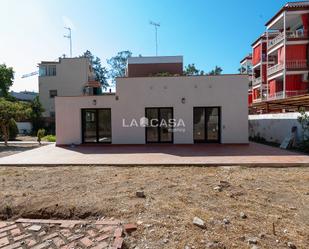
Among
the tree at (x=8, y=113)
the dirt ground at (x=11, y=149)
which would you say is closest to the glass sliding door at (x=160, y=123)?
the dirt ground at (x=11, y=149)

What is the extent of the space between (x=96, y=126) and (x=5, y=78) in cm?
3390

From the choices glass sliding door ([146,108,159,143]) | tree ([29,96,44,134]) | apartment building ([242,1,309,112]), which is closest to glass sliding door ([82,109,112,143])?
glass sliding door ([146,108,159,143])

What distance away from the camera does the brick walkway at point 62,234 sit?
3719 millimetres

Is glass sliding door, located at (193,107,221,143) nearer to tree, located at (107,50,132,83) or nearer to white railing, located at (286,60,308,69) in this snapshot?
white railing, located at (286,60,308,69)

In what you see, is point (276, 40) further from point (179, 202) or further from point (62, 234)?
point (62, 234)

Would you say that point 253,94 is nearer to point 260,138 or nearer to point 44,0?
point 260,138

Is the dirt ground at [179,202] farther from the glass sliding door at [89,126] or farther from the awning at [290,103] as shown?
the glass sliding door at [89,126]

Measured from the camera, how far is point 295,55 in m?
29.5

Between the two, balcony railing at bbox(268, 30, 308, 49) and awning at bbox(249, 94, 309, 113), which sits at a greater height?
balcony railing at bbox(268, 30, 308, 49)

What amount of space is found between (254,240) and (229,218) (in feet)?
2.59

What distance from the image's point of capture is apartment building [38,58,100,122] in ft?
124

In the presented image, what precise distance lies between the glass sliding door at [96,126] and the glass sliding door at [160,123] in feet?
8.14

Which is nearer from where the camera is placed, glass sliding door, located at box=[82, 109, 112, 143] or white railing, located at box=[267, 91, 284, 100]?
glass sliding door, located at box=[82, 109, 112, 143]

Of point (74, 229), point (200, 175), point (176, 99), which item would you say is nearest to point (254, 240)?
point (74, 229)
